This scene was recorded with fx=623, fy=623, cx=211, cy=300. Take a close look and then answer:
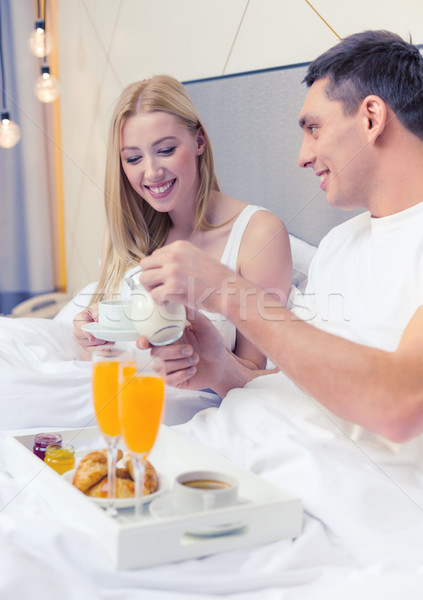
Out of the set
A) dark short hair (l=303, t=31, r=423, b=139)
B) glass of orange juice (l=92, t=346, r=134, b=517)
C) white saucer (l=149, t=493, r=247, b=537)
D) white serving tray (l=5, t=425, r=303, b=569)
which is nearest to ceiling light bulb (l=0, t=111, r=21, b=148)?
dark short hair (l=303, t=31, r=423, b=139)

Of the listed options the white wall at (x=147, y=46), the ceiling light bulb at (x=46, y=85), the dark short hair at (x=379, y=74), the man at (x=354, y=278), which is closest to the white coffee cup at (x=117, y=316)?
the man at (x=354, y=278)

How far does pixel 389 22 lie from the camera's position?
5.29 ft

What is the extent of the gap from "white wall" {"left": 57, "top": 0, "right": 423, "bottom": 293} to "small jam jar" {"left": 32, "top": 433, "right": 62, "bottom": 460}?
4.14 ft

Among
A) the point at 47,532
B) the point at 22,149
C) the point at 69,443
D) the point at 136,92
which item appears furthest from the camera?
the point at 22,149

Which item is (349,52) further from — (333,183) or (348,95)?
(333,183)

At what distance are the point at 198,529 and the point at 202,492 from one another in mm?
44

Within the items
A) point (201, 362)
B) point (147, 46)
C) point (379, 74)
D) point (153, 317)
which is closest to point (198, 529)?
point (153, 317)

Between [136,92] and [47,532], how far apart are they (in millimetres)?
1337

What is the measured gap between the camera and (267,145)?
6.42 ft

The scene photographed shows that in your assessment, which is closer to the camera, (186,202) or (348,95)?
(348,95)

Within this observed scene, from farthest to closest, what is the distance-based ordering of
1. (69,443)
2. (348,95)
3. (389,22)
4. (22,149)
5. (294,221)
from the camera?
1. (22,149)
2. (294,221)
3. (389,22)
4. (348,95)
5. (69,443)

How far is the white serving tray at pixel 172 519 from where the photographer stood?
2.29 ft

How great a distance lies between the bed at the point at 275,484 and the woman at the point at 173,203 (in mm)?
317

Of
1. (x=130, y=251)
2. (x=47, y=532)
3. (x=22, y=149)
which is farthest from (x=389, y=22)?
(x=22, y=149)
